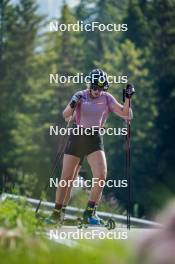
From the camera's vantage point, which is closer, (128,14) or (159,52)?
(159,52)

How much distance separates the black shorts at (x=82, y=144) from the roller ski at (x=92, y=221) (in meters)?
0.62

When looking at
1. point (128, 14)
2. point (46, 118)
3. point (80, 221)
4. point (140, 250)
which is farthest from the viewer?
point (128, 14)

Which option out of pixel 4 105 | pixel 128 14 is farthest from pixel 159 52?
pixel 4 105

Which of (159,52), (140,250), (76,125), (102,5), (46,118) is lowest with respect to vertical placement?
(140,250)

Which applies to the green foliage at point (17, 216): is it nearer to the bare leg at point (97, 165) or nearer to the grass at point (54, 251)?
the grass at point (54, 251)

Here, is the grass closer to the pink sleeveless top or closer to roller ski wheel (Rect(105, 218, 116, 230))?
roller ski wheel (Rect(105, 218, 116, 230))

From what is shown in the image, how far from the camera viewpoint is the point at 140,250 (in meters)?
4.13

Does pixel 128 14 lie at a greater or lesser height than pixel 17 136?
greater

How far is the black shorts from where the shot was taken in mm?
10750

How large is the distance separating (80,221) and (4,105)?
197 ft

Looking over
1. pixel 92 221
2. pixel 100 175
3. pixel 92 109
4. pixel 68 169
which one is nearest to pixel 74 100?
pixel 92 109

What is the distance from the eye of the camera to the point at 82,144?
10750mm

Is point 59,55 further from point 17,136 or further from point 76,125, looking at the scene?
point 76,125

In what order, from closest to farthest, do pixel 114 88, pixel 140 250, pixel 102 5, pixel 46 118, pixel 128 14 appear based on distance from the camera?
1. pixel 140 250
2. pixel 114 88
3. pixel 46 118
4. pixel 128 14
5. pixel 102 5
